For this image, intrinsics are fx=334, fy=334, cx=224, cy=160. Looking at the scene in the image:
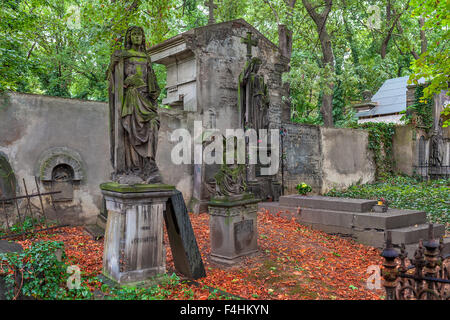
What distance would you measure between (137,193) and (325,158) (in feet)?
35.8

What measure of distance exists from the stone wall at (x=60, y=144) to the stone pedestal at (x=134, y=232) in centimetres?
384

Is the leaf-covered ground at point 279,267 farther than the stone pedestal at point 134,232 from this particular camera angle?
Yes

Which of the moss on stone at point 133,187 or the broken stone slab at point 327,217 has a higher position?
the moss on stone at point 133,187

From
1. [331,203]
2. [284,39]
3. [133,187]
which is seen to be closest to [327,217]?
[331,203]

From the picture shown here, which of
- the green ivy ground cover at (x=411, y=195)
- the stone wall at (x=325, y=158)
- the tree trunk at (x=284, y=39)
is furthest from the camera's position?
the tree trunk at (x=284, y=39)

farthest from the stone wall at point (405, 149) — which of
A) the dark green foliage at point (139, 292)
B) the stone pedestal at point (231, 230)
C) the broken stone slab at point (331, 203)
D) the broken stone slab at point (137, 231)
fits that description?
the dark green foliage at point (139, 292)

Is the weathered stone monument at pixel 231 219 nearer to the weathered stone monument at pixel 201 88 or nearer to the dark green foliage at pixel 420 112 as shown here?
the weathered stone monument at pixel 201 88

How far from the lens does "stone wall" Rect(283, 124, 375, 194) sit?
12742 mm

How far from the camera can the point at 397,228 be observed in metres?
7.75

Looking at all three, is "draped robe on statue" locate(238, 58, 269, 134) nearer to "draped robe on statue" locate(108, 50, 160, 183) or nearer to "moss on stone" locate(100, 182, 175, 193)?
"draped robe on statue" locate(108, 50, 160, 183)

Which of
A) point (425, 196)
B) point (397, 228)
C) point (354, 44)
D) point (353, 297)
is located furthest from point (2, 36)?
point (354, 44)

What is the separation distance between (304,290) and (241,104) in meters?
6.58

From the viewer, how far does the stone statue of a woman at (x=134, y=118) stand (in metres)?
4.90

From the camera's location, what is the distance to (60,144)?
8117 millimetres
